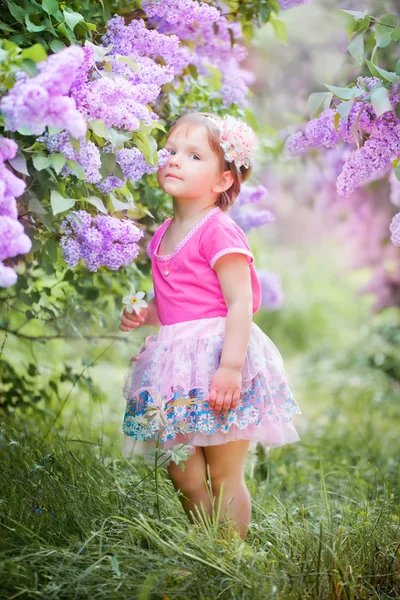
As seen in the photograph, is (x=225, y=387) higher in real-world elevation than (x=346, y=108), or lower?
lower

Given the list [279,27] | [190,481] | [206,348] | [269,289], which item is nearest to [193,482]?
[190,481]

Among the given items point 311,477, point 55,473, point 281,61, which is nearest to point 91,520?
point 55,473

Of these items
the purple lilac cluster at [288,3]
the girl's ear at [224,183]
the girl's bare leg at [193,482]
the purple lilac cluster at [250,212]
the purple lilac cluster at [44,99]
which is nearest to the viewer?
the purple lilac cluster at [44,99]

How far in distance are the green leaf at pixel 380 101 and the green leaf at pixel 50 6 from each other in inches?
35.3

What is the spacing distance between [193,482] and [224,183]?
36.7 inches

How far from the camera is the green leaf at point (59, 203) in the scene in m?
1.77

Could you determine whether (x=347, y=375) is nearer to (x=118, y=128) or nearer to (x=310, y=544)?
(x=310, y=544)

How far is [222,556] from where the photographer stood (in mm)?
1899

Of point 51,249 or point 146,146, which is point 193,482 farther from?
point 146,146

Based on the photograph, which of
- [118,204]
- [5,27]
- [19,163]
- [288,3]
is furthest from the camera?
[288,3]

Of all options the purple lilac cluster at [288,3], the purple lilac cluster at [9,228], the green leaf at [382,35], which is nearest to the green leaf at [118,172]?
the purple lilac cluster at [9,228]

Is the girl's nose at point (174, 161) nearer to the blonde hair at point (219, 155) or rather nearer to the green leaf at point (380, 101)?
the blonde hair at point (219, 155)

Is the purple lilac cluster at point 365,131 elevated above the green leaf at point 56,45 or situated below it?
below

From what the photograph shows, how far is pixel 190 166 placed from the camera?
221cm
